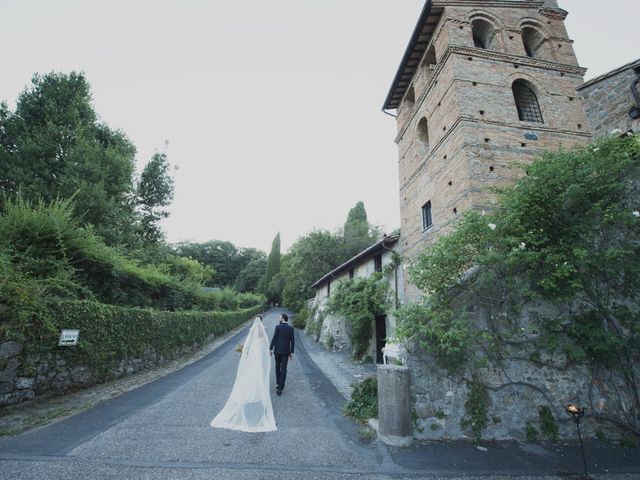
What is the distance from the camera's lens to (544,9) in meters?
12.6

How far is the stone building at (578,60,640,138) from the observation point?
6340mm

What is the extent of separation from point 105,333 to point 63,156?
10.4 m

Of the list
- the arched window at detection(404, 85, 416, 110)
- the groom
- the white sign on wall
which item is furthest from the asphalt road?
the arched window at detection(404, 85, 416, 110)

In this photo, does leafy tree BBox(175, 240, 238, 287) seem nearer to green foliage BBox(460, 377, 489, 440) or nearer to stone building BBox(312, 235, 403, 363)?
stone building BBox(312, 235, 403, 363)

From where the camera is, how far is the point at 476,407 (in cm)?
457

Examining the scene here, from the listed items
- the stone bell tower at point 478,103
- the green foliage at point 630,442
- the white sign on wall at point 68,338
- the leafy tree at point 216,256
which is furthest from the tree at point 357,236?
the leafy tree at point 216,256

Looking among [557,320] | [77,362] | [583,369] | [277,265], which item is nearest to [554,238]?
[557,320]

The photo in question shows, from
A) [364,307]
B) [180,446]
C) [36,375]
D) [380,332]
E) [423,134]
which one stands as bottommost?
[180,446]

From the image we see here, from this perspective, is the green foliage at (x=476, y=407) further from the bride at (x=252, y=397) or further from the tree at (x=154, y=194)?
the tree at (x=154, y=194)

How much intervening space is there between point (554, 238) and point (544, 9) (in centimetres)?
1411

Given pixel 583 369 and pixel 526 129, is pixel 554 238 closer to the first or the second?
pixel 583 369

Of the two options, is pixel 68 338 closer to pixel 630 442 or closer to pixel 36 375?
pixel 36 375

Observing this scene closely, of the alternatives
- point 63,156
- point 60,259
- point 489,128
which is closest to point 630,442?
point 489,128

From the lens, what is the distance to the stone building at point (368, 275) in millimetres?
12547
